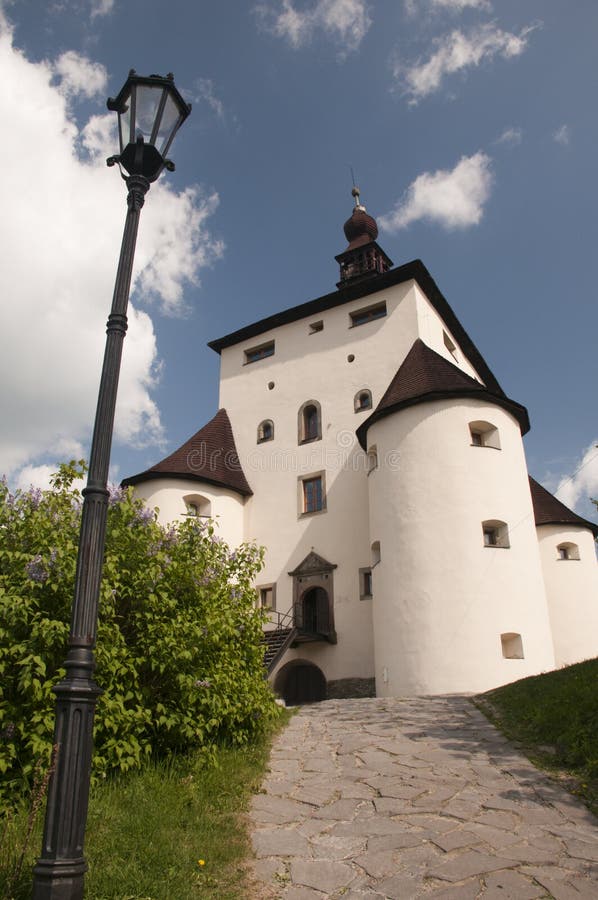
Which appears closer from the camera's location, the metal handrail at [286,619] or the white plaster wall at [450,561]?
the white plaster wall at [450,561]

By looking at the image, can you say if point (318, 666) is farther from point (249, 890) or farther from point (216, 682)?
point (249, 890)

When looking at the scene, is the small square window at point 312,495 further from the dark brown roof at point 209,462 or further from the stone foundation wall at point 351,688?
the stone foundation wall at point 351,688

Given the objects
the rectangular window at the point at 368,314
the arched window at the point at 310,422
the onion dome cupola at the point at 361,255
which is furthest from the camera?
the onion dome cupola at the point at 361,255

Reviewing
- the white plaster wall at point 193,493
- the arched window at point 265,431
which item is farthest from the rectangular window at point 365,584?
the arched window at point 265,431

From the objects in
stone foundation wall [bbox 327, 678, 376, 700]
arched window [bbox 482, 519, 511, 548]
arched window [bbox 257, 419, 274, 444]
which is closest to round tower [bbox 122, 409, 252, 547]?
arched window [bbox 257, 419, 274, 444]

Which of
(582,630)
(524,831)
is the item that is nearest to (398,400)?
(582,630)

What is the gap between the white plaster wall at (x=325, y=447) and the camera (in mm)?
18656

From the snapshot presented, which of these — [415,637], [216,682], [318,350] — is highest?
[318,350]

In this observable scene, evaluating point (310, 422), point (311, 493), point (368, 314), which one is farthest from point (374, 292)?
point (311, 493)

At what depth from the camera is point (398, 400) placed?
674 inches

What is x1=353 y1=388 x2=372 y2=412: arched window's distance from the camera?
20812 mm

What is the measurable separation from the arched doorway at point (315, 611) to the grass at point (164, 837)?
488 inches

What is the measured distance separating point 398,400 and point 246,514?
6.99 m

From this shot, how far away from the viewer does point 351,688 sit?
17500 mm
